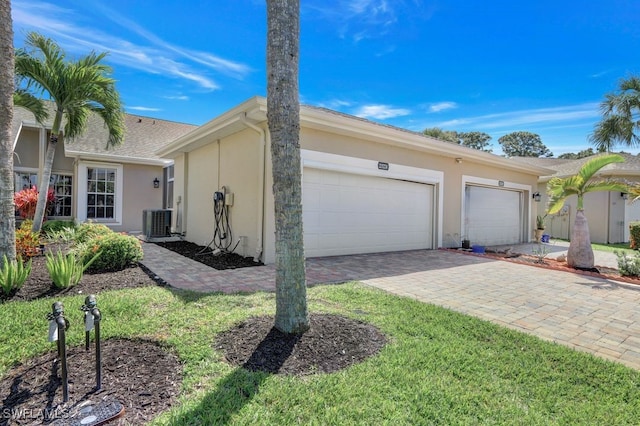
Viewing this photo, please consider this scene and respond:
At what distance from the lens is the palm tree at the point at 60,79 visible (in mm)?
7266

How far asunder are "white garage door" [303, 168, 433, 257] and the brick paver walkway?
58 cm

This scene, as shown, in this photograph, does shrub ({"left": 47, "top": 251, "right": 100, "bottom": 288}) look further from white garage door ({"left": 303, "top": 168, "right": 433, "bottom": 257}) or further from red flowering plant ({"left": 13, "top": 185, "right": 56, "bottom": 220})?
red flowering plant ({"left": 13, "top": 185, "right": 56, "bottom": 220})

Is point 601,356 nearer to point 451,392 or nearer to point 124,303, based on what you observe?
point 451,392

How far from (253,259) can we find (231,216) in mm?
1626

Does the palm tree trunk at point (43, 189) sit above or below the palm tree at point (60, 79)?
below

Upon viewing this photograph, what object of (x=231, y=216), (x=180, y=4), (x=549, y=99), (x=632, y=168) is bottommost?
(x=231, y=216)

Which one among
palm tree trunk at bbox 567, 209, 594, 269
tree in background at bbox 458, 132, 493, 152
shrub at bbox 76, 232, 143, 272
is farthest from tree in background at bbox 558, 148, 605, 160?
shrub at bbox 76, 232, 143, 272

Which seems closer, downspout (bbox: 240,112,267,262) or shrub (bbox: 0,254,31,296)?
shrub (bbox: 0,254,31,296)

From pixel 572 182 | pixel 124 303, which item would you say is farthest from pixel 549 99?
pixel 124 303

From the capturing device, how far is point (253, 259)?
750 centimetres

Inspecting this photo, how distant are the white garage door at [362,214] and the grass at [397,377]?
4201 millimetres

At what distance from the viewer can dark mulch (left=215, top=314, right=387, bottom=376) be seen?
2670 millimetres

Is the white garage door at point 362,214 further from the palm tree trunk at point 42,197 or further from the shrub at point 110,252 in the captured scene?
the palm tree trunk at point 42,197

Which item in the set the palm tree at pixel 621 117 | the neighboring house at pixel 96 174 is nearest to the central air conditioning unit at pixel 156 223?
the neighboring house at pixel 96 174
